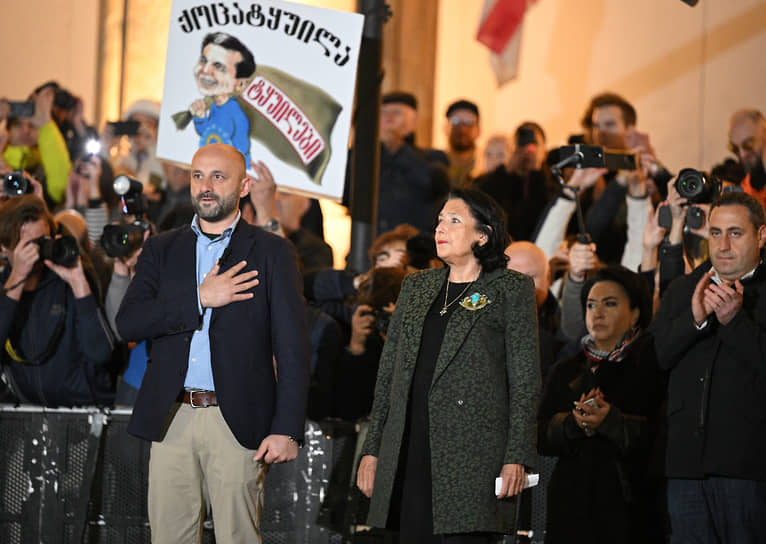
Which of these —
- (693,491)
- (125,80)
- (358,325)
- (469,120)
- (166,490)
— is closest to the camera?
(166,490)

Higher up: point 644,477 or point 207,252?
point 207,252

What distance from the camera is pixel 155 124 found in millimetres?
9055

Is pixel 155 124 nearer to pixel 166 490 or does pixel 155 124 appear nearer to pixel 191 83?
pixel 191 83

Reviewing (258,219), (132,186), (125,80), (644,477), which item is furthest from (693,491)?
(125,80)

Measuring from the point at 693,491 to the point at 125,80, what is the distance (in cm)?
844

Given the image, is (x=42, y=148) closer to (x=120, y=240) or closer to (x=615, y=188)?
(x=120, y=240)

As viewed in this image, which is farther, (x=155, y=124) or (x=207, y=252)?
(x=155, y=124)

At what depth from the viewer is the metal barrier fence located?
17.9ft

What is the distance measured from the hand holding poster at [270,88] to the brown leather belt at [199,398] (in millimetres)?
1872

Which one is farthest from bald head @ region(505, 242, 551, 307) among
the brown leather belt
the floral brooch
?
the brown leather belt

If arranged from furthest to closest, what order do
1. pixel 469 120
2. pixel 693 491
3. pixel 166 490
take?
pixel 469 120
pixel 693 491
pixel 166 490

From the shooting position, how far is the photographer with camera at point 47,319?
5.81 m

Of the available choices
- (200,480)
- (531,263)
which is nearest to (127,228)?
(200,480)

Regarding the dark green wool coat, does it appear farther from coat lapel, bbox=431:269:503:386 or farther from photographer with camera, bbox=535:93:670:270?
photographer with camera, bbox=535:93:670:270
